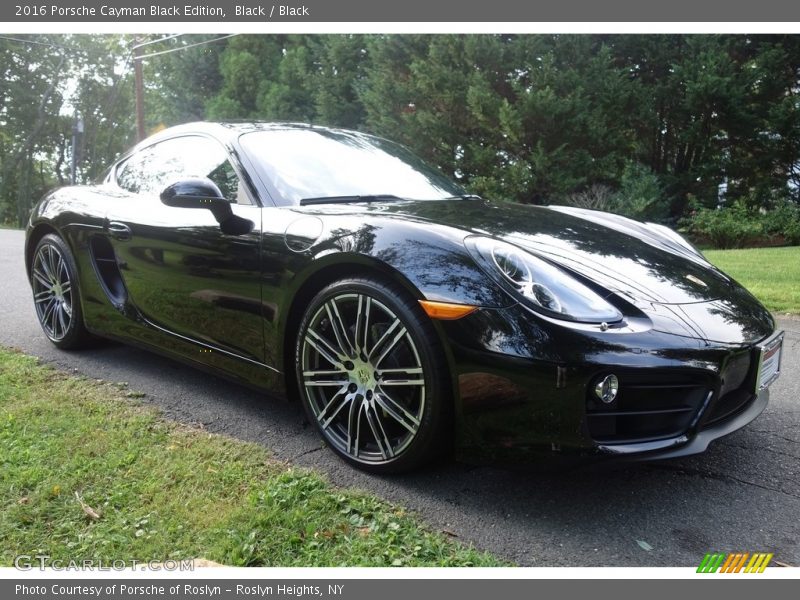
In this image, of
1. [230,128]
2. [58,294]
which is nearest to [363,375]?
[230,128]

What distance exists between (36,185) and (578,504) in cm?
5390

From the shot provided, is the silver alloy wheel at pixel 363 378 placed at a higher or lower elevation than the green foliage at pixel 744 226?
higher

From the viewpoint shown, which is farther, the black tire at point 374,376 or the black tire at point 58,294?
the black tire at point 58,294

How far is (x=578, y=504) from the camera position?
7.19 feet

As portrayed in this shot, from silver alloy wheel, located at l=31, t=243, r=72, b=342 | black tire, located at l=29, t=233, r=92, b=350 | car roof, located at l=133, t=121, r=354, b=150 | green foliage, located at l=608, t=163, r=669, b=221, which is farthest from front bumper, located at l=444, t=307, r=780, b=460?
green foliage, located at l=608, t=163, r=669, b=221

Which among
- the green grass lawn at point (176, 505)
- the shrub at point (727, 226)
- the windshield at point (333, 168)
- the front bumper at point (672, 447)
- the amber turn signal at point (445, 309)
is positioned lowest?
the shrub at point (727, 226)

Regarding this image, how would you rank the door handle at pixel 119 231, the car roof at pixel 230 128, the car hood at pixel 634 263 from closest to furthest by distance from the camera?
1. the car hood at pixel 634 263
2. the car roof at pixel 230 128
3. the door handle at pixel 119 231

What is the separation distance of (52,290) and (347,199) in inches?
89.8

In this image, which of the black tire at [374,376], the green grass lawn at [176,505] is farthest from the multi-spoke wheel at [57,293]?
the black tire at [374,376]

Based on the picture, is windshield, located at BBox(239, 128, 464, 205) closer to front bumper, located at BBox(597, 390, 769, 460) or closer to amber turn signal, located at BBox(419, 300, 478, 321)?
amber turn signal, located at BBox(419, 300, 478, 321)

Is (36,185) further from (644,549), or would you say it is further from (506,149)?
(644,549)

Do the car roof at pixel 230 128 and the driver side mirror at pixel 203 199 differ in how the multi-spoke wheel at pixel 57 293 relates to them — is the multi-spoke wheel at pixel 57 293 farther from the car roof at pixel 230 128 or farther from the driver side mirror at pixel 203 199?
the driver side mirror at pixel 203 199

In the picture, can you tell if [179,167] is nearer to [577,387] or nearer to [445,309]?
[445,309]

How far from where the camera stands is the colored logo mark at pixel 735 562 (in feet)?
6.04
